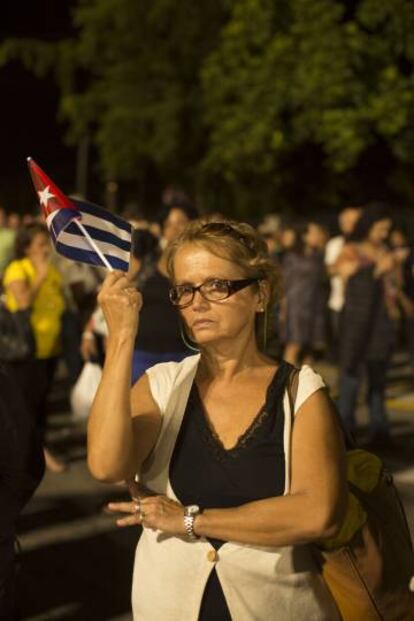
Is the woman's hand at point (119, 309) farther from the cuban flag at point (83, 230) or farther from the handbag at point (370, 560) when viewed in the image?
the handbag at point (370, 560)

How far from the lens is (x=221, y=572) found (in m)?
2.80

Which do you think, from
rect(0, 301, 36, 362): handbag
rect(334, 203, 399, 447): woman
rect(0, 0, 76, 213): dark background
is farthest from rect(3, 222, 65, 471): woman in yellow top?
rect(0, 0, 76, 213): dark background

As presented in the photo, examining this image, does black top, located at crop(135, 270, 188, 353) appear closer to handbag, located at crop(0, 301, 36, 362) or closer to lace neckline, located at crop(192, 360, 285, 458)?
handbag, located at crop(0, 301, 36, 362)

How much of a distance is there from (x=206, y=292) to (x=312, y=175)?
95.8 feet

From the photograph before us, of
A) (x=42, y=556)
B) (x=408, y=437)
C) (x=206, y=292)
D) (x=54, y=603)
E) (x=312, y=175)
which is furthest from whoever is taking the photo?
(x=312, y=175)

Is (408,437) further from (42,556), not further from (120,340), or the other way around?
(120,340)

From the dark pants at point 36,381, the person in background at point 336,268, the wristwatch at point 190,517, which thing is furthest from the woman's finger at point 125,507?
the person in background at point 336,268

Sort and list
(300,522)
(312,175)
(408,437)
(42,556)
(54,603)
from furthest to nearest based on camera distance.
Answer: (312,175)
(408,437)
(42,556)
(54,603)
(300,522)

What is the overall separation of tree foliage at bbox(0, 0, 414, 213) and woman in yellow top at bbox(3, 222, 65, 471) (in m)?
16.6

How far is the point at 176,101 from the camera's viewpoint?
32281 mm

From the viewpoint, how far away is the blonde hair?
2924mm

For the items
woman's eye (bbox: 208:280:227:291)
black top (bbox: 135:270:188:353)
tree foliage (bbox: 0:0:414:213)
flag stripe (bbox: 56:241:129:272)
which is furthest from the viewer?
tree foliage (bbox: 0:0:414:213)

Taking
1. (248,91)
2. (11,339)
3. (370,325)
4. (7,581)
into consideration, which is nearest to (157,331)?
(11,339)

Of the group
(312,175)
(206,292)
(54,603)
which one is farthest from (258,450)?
(312,175)
